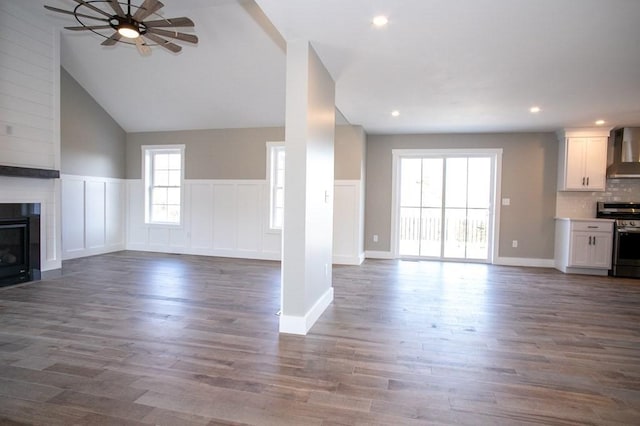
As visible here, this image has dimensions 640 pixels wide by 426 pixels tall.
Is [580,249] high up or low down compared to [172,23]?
down

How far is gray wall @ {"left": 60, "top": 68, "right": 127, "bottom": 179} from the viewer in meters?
6.16

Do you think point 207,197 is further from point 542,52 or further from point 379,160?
point 542,52

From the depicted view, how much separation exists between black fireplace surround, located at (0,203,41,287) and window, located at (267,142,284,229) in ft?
11.5

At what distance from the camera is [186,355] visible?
2.62 metres

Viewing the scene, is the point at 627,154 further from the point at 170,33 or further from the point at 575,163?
the point at 170,33

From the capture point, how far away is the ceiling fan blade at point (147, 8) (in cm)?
310

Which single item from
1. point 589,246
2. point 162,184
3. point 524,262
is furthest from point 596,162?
point 162,184

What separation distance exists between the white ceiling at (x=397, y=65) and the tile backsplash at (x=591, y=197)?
1097 mm

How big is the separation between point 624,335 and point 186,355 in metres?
3.76

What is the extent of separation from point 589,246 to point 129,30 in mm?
7083

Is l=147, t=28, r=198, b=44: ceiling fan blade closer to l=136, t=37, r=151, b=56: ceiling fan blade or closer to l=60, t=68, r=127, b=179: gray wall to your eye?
l=136, t=37, r=151, b=56: ceiling fan blade

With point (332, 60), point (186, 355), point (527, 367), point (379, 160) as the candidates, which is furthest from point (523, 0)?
point (379, 160)

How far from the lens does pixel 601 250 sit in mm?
5754

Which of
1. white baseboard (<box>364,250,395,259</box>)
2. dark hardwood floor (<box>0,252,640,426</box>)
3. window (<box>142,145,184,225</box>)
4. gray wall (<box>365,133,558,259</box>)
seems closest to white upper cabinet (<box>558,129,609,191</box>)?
gray wall (<box>365,133,558,259</box>)
